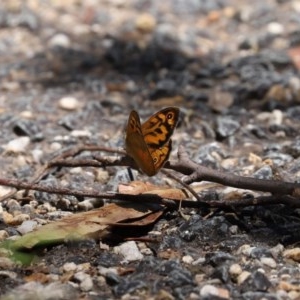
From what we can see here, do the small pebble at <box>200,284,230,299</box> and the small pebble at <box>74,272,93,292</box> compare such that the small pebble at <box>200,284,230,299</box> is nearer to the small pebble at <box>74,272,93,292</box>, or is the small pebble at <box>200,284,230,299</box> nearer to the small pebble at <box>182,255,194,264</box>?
the small pebble at <box>182,255,194,264</box>

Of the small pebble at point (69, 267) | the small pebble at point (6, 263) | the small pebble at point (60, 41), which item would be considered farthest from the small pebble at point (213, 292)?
the small pebble at point (60, 41)

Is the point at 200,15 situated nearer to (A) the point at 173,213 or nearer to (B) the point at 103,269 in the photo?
(A) the point at 173,213

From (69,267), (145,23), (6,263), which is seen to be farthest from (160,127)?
(145,23)


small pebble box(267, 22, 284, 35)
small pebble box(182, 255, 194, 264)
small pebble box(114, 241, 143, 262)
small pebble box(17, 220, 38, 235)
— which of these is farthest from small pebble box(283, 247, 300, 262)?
small pebble box(267, 22, 284, 35)

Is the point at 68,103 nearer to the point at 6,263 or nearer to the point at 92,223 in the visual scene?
the point at 92,223

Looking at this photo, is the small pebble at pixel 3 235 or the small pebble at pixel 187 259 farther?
the small pebble at pixel 3 235

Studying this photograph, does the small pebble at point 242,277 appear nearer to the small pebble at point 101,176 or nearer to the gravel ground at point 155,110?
the gravel ground at point 155,110
